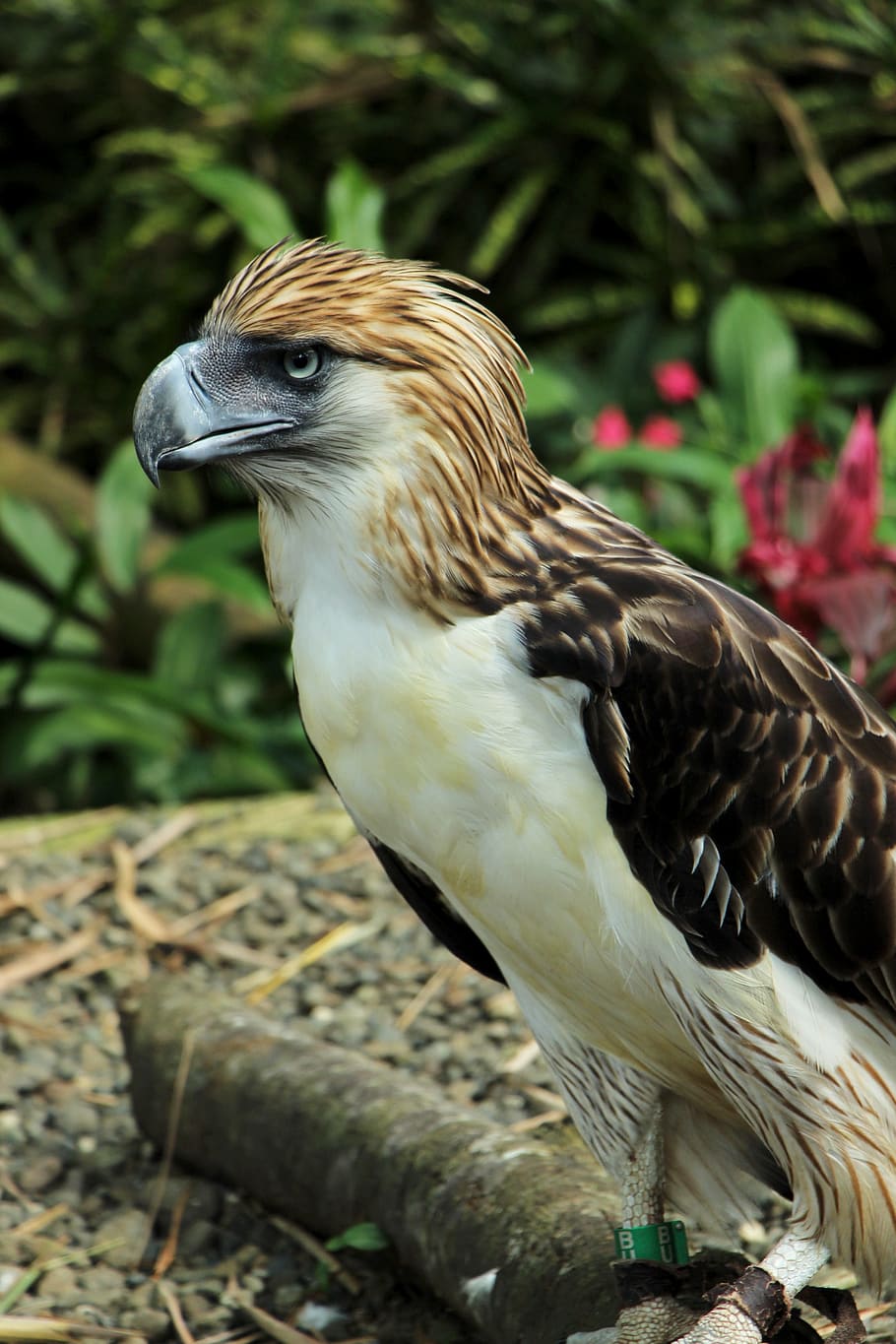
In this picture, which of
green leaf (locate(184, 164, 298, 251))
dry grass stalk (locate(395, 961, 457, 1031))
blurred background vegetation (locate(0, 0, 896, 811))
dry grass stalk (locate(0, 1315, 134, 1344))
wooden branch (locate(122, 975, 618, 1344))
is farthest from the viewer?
blurred background vegetation (locate(0, 0, 896, 811))

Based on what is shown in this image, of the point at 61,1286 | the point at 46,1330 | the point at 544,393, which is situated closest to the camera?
the point at 46,1330

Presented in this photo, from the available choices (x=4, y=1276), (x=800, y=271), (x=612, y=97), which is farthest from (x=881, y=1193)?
(x=800, y=271)

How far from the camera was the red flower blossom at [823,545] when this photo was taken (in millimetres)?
4332


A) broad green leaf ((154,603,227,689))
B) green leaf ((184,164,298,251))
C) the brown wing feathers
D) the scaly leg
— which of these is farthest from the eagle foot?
green leaf ((184,164,298,251))

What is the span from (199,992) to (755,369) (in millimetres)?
3291

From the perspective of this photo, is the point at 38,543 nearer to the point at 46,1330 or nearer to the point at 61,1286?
the point at 61,1286

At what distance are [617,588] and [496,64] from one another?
17.0 feet

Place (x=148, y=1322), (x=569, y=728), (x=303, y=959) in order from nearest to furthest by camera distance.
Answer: (x=569, y=728) < (x=148, y=1322) < (x=303, y=959)

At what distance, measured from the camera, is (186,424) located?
7.53 ft

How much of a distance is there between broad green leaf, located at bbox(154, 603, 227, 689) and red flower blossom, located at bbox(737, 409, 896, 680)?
1994 mm

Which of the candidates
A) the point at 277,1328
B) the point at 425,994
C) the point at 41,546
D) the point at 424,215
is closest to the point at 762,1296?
the point at 277,1328

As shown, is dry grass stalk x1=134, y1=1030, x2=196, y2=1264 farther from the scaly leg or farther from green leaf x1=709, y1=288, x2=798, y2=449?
green leaf x1=709, y1=288, x2=798, y2=449

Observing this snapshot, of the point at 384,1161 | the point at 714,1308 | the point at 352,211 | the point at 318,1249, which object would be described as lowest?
the point at 318,1249

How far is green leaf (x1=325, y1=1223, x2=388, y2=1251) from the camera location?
9.57ft
